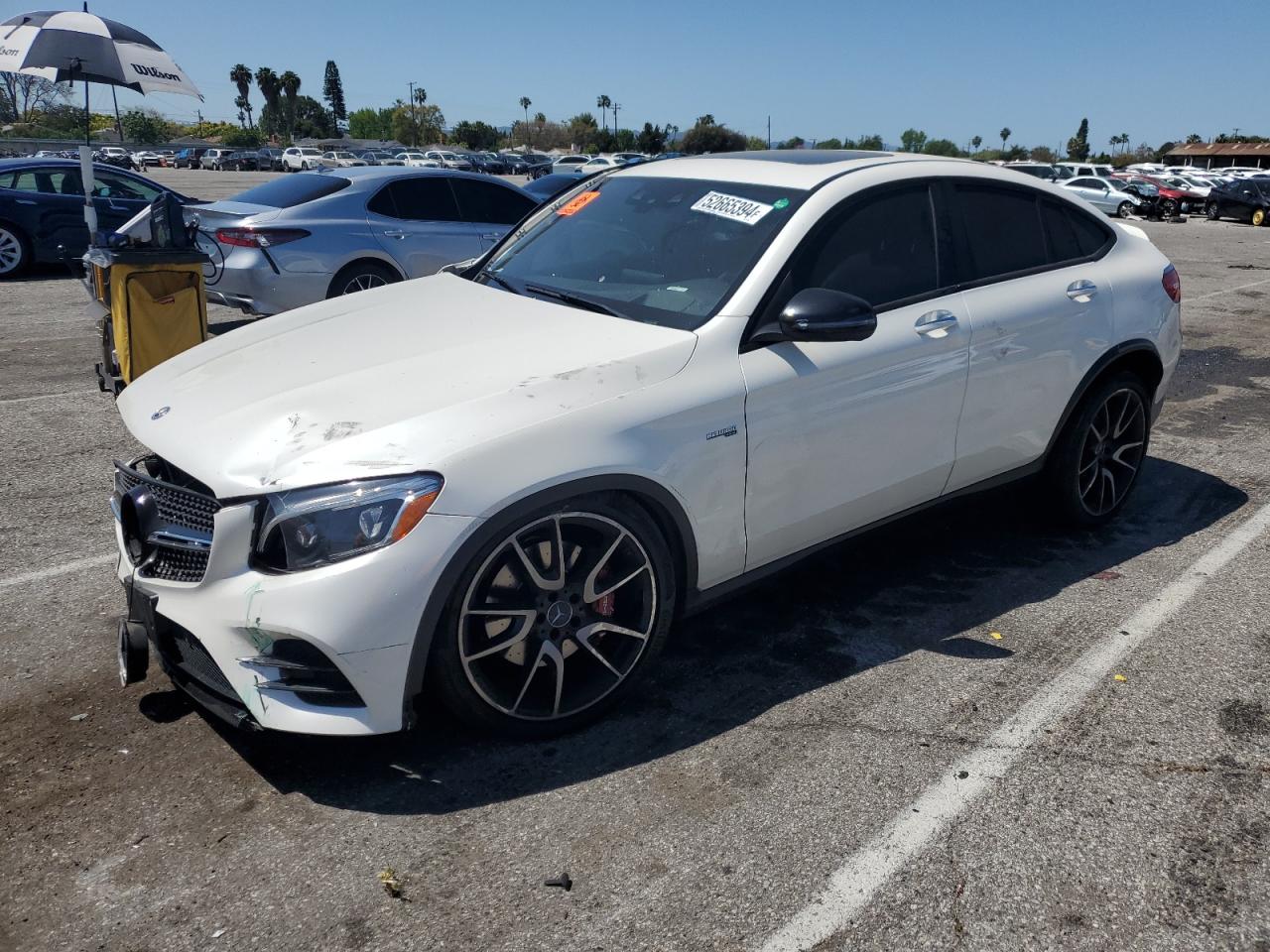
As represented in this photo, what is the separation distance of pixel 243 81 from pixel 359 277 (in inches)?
6176

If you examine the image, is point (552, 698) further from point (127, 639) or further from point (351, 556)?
point (127, 639)

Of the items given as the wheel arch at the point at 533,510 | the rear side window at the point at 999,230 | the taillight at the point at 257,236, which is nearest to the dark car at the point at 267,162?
the taillight at the point at 257,236

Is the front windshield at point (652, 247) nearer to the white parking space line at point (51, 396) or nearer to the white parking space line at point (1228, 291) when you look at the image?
the white parking space line at point (51, 396)

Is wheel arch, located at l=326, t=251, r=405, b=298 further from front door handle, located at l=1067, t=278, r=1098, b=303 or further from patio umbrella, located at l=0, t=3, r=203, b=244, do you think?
front door handle, located at l=1067, t=278, r=1098, b=303

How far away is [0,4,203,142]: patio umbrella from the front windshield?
6.14m

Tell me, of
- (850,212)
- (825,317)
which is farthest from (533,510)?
(850,212)

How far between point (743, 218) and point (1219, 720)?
2.36m

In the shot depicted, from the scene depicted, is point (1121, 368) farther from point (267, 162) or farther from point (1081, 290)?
point (267, 162)

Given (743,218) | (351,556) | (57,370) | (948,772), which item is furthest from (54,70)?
(948,772)

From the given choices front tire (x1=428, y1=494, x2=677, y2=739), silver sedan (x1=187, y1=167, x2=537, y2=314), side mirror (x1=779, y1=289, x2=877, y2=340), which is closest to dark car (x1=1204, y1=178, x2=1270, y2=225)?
silver sedan (x1=187, y1=167, x2=537, y2=314)

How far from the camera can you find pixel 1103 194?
114 feet

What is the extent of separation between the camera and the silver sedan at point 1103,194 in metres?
34.6

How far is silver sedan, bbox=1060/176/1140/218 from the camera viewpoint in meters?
34.6

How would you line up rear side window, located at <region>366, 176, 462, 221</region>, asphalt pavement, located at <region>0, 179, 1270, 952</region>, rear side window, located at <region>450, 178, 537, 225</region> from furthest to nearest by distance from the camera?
rear side window, located at <region>450, 178, 537, 225</region>, rear side window, located at <region>366, 176, 462, 221</region>, asphalt pavement, located at <region>0, 179, 1270, 952</region>
